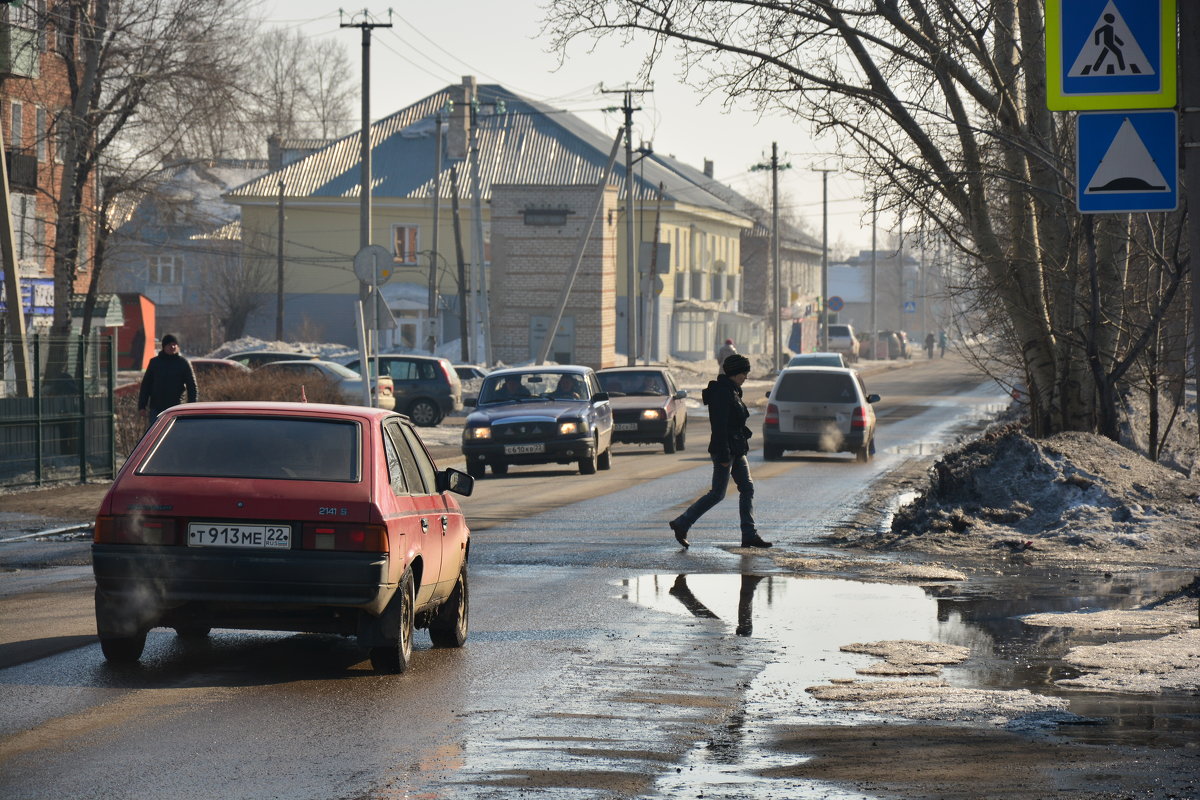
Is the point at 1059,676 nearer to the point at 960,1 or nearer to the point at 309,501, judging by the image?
the point at 309,501

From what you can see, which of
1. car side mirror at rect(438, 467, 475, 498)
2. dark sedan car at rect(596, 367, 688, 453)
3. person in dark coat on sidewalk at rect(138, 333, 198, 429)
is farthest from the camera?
dark sedan car at rect(596, 367, 688, 453)

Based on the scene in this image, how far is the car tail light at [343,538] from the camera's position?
806 centimetres

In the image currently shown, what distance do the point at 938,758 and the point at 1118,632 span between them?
12.8ft

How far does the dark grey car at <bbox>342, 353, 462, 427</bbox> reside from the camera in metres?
39.6

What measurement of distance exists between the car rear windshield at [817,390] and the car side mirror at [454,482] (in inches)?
721

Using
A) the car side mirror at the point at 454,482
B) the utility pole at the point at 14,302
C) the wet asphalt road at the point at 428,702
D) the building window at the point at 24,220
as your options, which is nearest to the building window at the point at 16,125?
the building window at the point at 24,220

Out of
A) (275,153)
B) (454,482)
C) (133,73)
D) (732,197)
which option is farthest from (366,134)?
(732,197)

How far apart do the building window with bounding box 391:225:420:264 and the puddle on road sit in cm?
6440

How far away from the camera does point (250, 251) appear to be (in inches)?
3004

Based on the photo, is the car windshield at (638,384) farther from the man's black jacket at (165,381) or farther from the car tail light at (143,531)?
the car tail light at (143,531)

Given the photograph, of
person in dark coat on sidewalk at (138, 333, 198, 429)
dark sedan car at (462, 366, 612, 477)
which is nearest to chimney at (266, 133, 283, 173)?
dark sedan car at (462, 366, 612, 477)

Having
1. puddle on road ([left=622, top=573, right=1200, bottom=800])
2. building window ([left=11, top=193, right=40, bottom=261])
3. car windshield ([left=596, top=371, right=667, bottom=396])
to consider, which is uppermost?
building window ([left=11, top=193, right=40, bottom=261])

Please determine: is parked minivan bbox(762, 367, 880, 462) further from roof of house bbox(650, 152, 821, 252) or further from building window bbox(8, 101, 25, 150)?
roof of house bbox(650, 152, 821, 252)

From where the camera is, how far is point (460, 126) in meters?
Answer: 76.1
